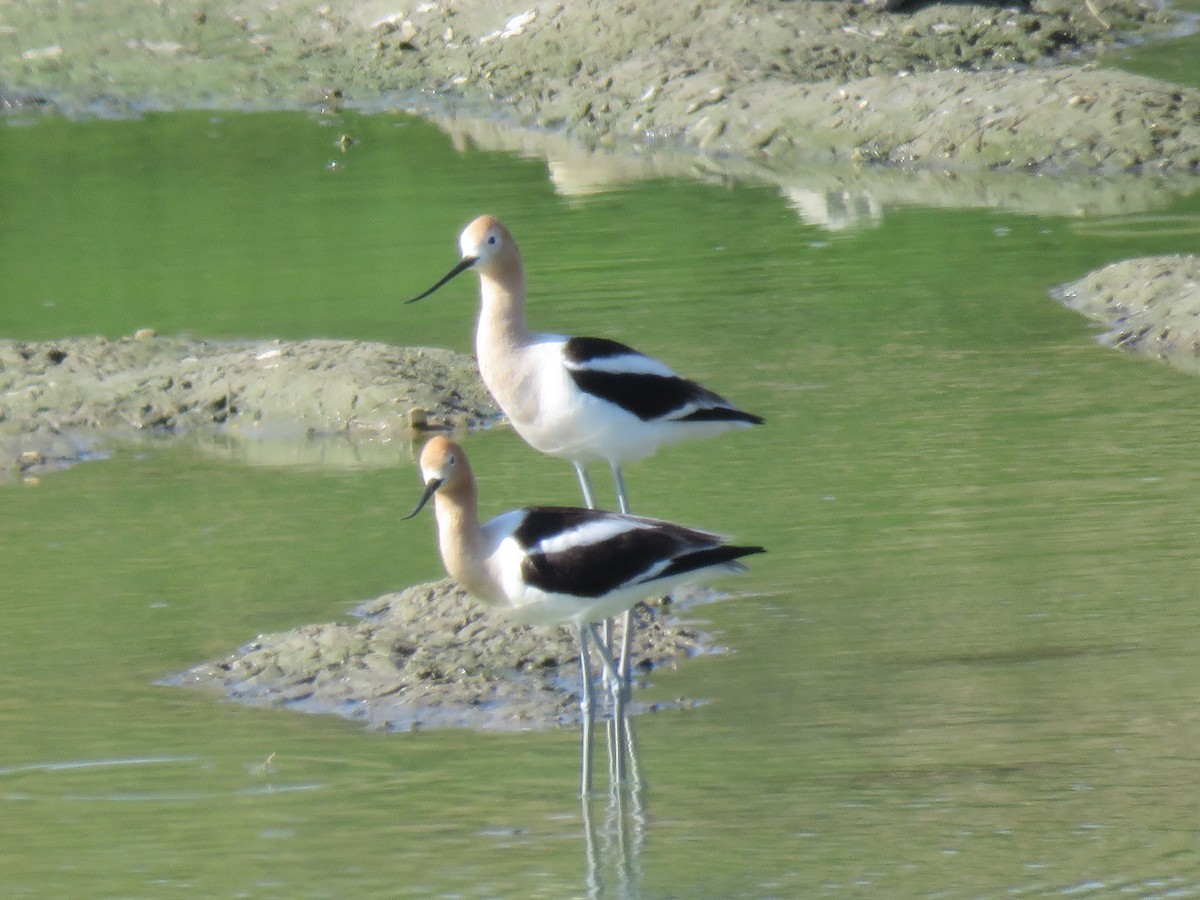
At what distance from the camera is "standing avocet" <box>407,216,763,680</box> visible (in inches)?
252

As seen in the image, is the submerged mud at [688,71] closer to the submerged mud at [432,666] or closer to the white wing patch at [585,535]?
the submerged mud at [432,666]

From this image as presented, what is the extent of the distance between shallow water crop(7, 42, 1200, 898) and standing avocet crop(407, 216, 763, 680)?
55cm

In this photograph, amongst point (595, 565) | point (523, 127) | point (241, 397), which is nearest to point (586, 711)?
point (595, 565)

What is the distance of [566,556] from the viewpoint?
5.38 m

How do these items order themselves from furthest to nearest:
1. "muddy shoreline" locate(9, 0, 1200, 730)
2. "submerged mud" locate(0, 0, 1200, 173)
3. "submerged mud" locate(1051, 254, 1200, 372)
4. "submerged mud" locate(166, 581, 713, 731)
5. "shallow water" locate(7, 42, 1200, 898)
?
"submerged mud" locate(0, 0, 1200, 173) → "submerged mud" locate(1051, 254, 1200, 372) → "muddy shoreline" locate(9, 0, 1200, 730) → "submerged mud" locate(166, 581, 713, 731) → "shallow water" locate(7, 42, 1200, 898)

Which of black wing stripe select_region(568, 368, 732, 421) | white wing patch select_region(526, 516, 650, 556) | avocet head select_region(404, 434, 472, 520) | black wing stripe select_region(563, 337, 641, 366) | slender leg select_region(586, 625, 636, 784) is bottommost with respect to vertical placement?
slender leg select_region(586, 625, 636, 784)

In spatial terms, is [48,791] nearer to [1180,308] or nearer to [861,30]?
[1180,308]

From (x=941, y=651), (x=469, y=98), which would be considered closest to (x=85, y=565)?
(x=941, y=651)

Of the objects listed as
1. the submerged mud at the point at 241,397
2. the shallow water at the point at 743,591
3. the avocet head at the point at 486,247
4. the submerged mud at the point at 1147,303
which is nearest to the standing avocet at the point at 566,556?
the shallow water at the point at 743,591

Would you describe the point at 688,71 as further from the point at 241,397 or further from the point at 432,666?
the point at 432,666

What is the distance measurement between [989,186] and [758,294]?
288cm

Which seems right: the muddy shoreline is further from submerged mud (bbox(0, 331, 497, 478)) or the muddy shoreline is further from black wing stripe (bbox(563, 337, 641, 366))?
black wing stripe (bbox(563, 337, 641, 366))

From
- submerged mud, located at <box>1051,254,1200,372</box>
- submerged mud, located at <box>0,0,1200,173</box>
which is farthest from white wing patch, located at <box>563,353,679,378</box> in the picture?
submerged mud, located at <box>0,0,1200,173</box>

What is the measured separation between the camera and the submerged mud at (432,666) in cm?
588
